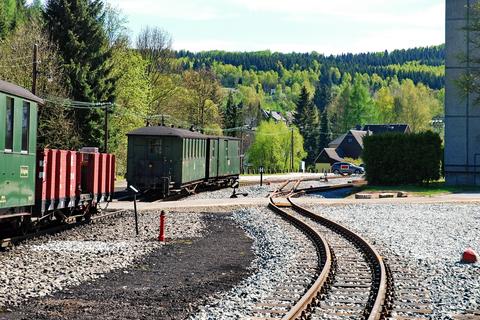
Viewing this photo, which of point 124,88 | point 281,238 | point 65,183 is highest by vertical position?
point 124,88

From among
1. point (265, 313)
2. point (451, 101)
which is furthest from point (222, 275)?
point (451, 101)

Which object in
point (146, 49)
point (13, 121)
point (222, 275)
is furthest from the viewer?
point (146, 49)

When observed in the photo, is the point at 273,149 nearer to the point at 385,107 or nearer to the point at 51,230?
the point at 385,107

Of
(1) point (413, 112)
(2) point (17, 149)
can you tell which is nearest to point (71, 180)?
(2) point (17, 149)

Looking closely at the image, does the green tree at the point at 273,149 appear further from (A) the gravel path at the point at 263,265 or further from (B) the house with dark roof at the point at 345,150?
(A) the gravel path at the point at 263,265

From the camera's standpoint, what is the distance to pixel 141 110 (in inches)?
2361

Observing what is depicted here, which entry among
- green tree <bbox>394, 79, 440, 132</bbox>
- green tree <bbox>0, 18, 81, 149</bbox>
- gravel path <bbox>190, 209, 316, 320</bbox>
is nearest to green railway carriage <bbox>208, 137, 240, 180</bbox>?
green tree <bbox>0, 18, 81, 149</bbox>

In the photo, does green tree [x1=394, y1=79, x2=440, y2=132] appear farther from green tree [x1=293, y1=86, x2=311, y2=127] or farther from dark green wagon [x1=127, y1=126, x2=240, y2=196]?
A: dark green wagon [x1=127, y1=126, x2=240, y2=196]

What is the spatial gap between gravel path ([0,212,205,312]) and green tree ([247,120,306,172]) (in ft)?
275

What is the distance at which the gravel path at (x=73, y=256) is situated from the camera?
454 inches

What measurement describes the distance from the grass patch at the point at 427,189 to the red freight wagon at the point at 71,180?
70.1ft

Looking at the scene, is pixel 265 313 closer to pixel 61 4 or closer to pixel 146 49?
pixel 61 4

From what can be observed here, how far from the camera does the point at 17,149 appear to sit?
1514cm

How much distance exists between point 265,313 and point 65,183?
11.3 metres
